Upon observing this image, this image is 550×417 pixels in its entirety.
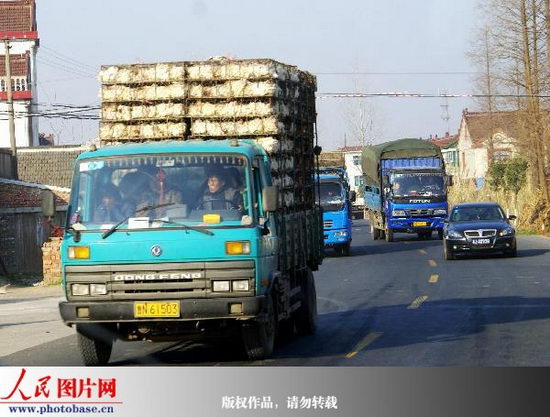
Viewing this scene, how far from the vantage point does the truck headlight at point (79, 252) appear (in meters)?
12.4

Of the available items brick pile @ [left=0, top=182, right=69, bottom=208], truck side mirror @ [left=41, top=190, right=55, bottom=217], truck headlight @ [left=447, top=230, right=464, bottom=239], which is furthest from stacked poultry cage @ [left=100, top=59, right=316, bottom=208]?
brick pile @ [left=0, top=182, right=69, bottom=208]

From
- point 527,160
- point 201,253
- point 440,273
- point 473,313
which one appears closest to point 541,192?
point 527,160

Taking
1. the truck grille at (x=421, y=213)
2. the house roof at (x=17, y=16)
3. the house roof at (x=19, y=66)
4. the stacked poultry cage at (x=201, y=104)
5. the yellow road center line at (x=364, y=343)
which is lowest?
the yellow road center line at (x=364, y=343)

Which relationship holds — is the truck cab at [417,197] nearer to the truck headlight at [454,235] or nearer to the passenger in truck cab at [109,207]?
the truck headlight at [454,235]

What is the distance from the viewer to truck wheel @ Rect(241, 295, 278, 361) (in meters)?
12.8

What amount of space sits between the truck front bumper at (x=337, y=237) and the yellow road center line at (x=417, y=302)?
14523 mm

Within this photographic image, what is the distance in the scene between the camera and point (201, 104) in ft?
47.5

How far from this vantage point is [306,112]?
1712 centimetres

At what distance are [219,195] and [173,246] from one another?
829 mm

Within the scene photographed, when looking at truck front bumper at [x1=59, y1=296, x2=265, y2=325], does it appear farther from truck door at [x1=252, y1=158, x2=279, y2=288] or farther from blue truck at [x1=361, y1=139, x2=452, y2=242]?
blue truck at [x1=361, y1=139, x2=452, y2=242]

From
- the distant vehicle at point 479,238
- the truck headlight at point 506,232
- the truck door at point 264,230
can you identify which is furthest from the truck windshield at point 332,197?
the truck door at point 264,230

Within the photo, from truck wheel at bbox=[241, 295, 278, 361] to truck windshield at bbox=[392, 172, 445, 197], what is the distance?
3008 cm

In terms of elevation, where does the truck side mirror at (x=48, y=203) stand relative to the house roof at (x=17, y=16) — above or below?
below

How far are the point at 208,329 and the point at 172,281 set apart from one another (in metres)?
0.78
